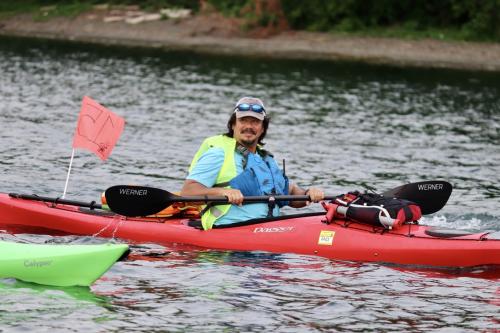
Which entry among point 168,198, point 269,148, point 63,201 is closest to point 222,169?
point 168,198

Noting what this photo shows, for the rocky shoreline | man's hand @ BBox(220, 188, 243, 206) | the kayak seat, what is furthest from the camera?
the rocky shoreline

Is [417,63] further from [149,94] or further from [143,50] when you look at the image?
[149,94]

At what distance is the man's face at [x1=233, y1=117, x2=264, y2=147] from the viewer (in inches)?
494

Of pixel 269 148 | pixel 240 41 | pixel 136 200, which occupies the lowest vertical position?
pixel 136 200

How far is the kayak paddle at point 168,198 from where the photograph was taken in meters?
12.4

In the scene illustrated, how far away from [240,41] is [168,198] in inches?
1179

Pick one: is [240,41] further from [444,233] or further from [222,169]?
[444,233]

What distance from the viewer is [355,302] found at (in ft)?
35.3

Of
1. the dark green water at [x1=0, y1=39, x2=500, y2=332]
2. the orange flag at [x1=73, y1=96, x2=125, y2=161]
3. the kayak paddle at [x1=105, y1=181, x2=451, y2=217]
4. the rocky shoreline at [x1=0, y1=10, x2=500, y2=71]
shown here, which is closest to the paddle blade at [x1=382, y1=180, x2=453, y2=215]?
the kayak paddle at [x1=105, y1=181, x2=451, y2=217]

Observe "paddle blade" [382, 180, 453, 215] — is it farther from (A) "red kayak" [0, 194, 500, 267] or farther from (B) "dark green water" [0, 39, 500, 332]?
(B) "dark green water" [0, 39, 500, 332]

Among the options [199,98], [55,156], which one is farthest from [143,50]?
[55,156]

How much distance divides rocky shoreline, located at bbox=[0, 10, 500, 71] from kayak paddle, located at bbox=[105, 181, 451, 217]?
24.9 m

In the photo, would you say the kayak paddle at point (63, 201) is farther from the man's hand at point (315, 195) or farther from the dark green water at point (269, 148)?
the man's hand at point (315, 195)

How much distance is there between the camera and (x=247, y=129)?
12.6 meters
